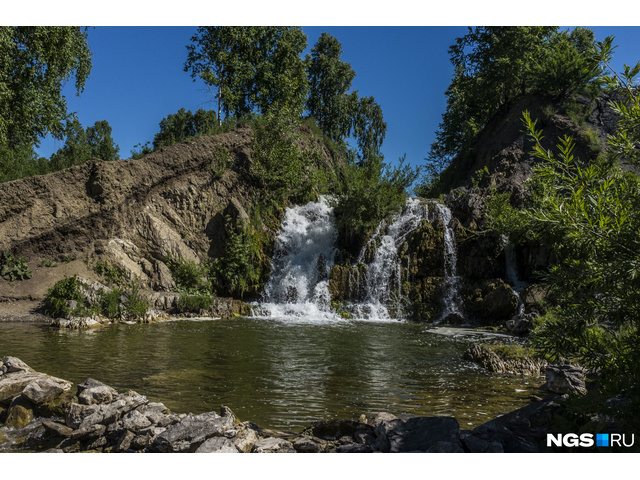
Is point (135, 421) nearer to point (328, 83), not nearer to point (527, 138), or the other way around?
point (527, 138)

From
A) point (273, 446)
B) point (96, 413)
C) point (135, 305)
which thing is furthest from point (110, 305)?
point (273, 446)

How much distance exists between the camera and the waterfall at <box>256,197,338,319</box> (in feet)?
59.6

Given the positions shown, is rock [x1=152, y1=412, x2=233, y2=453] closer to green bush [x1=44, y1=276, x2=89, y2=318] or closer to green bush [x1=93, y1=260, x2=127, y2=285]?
green bush [x1=44, y1=276, x2=89, y2=318]

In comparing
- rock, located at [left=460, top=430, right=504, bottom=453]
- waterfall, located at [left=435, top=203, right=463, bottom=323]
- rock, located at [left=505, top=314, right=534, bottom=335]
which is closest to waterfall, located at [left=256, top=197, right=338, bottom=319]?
waterfall, located at [left=435, top=203, right=463, bottom=323]

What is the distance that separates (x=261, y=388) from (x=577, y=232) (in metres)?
5.23

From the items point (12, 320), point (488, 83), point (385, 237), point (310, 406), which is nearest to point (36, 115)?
point (12, 320)

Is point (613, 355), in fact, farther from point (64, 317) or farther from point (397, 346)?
point (64, 317)

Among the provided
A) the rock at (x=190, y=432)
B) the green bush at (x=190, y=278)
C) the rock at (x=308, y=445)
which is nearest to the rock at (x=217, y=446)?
the rock at (x=190, y=432)

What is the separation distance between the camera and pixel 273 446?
4.35 meters

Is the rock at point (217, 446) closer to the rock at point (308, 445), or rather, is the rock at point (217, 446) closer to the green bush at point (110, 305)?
the rock at point (308, 445)

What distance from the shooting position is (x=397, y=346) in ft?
36.6

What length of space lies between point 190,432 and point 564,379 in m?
5.31

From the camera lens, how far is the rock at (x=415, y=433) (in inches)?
163

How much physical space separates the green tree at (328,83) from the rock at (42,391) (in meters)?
34.7
